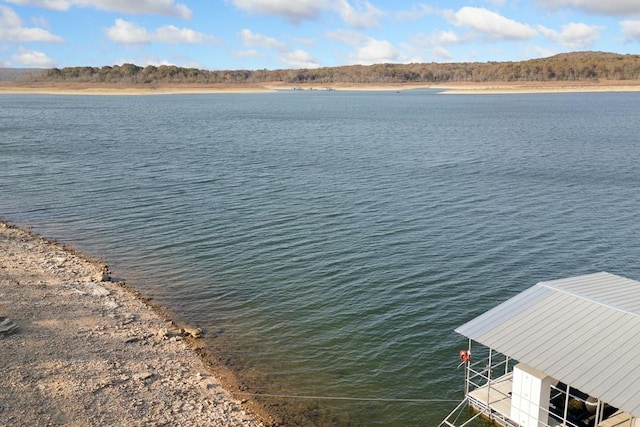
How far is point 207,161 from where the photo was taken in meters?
61.0

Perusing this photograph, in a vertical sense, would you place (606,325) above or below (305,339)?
above

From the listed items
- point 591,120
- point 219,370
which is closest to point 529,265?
point 219,370

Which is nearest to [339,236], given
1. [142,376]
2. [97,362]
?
[142,376]

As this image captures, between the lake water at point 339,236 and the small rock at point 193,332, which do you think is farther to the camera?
the small rock at point 193,332

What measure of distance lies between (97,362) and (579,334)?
14.9 m

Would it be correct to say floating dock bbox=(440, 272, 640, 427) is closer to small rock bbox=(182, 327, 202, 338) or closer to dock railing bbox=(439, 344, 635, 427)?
dock railing bbox=(439, 344, 635, 427)

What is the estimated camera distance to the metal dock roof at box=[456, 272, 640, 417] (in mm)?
13165

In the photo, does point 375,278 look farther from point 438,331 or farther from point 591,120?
point 591,120

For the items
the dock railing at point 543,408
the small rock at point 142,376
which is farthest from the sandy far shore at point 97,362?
the dock railing at point 543,408

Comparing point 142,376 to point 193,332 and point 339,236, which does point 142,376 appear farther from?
point 339,236

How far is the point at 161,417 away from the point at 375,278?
535 inches

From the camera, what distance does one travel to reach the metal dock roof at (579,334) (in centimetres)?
1316

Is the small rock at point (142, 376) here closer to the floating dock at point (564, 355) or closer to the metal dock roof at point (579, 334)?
the floating dock at point (564, 355)

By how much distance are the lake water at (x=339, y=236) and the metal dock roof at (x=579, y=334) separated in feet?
12.6
